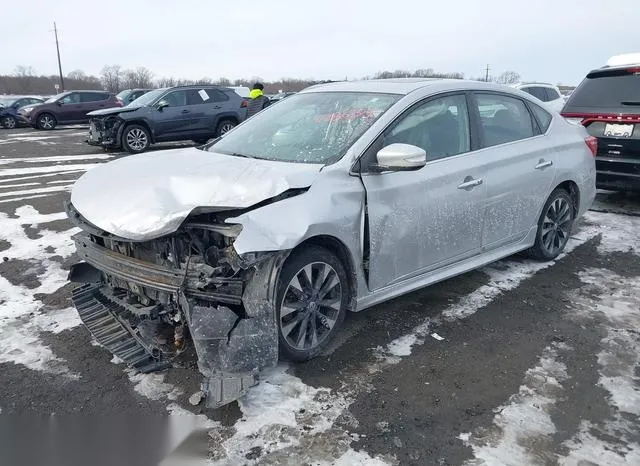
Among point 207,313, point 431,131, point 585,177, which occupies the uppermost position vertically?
point 431,131

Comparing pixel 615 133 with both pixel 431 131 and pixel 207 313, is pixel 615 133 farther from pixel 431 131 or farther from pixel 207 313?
pixel 207 313

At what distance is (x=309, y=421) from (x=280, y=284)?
0.78 meters

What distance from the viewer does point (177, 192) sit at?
3.14 meters

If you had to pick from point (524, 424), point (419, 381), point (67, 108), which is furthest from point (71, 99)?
point (524, 424)

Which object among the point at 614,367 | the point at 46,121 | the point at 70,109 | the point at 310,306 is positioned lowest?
the point at 614,367

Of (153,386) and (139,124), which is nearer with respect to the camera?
(153,386)

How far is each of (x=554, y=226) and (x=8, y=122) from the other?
2486 cm

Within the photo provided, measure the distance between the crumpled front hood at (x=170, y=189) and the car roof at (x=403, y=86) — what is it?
1.11 m

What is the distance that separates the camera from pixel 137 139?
13.2 meters

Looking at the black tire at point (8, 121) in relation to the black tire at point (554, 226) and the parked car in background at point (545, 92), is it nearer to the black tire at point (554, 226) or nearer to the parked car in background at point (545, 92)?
the parked car in background at point (545, 92)

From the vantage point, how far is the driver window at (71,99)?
71.1ft

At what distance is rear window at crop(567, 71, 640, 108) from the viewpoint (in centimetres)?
657

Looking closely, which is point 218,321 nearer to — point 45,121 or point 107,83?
point 45,121

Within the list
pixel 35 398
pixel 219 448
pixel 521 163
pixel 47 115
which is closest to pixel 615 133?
pixel 521 163
